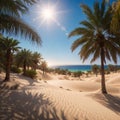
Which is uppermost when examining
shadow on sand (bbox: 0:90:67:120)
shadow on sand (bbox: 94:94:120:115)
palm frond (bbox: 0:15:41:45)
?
palm frond (bbox: 0:15:41:45)

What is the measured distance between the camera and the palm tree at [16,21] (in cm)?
892

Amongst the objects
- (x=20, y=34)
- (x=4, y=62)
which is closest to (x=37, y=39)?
(x=20, y=34)

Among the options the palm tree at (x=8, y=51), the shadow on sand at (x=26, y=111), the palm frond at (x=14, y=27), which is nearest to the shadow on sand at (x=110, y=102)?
the shadow on sand at (x=26, y=111)

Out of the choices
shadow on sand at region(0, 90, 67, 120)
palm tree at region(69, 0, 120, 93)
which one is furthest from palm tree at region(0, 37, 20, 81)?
shadow on sand at region(0, 90, 67, 120)

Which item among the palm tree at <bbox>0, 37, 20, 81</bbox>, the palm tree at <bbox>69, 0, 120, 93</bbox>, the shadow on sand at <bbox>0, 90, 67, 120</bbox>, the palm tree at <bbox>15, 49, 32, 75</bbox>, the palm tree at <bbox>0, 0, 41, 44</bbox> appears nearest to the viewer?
the shadow on sand at <bbox>0, 90, 67, 120</bbox>

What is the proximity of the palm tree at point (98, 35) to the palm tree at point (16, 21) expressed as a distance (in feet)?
32.5

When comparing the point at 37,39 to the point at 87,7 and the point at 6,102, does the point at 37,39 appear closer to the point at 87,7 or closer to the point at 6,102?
the point at 6,102

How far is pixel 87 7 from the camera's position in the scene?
18.2 m

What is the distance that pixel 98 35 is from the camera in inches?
711

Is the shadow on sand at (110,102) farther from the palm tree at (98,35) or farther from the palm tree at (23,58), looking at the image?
the palm tree at (23,58)

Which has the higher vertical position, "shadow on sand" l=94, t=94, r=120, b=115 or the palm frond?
the palm frond

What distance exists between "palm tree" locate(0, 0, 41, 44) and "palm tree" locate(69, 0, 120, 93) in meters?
9.89

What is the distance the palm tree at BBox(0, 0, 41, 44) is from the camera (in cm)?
892

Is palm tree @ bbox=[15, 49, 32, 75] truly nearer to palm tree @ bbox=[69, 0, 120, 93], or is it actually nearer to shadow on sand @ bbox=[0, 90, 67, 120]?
palm tree @ bbox=[69, 0, 120, 93]
